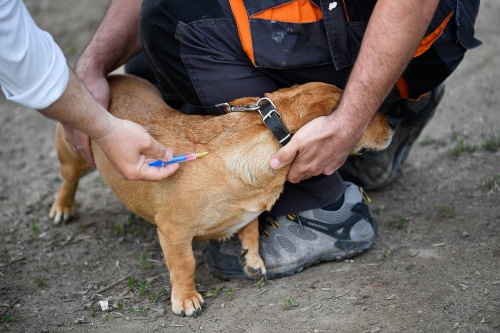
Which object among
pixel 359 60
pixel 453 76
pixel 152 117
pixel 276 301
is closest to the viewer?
pixel 359 60

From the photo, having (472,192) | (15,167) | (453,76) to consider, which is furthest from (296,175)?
(453,76)

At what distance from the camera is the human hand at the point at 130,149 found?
277 centimetres

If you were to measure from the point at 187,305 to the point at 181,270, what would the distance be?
192mm

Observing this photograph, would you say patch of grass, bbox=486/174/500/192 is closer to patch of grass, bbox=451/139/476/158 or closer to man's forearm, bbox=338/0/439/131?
patch of grass, bbox=451/139/476/158

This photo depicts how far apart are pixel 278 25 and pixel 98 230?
6.87ft

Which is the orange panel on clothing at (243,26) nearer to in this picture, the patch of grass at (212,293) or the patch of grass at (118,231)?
the patch of grass at (212,293)

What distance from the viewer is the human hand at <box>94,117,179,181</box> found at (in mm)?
2771

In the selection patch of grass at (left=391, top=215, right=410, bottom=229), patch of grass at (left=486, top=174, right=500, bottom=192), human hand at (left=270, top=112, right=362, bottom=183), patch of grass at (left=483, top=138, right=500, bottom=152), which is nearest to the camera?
human hand at (left=270, top=112, right=362, bottom=183)

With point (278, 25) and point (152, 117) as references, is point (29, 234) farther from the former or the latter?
point (278, 25)

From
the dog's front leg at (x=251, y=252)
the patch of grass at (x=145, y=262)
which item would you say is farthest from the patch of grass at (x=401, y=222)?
the patch of grass at (x=145, y=262)

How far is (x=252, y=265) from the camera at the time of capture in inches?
144

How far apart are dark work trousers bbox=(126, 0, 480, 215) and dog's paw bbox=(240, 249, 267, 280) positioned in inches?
12.3

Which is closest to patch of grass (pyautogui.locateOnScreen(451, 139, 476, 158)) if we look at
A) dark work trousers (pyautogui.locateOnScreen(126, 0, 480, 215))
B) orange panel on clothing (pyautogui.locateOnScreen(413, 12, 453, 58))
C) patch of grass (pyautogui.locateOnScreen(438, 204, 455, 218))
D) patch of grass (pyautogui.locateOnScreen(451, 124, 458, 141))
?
patch of grass (pyautogui.locateOnScreen(451, 124, 458, 141))

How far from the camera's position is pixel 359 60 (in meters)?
3.14
